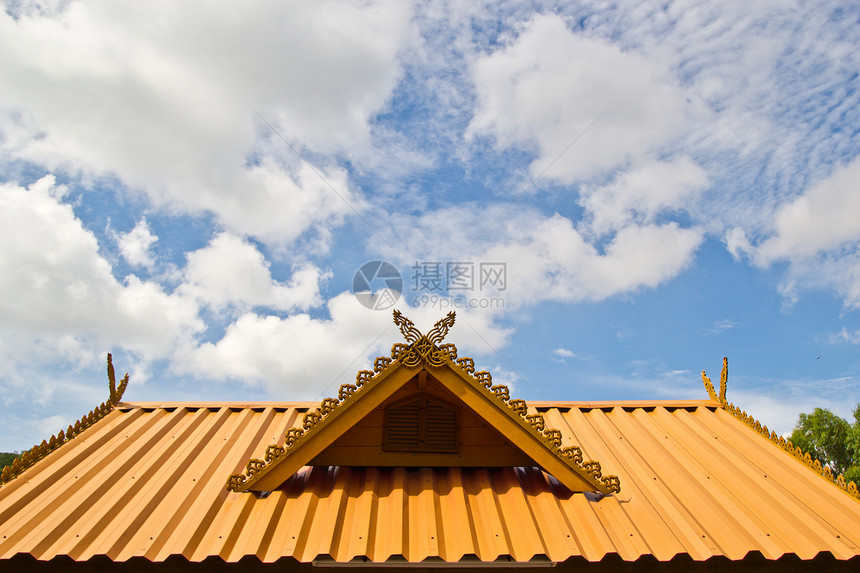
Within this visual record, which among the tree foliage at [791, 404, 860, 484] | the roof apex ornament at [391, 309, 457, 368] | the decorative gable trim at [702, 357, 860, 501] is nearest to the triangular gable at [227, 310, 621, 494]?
the roof apex ornament at [391, 309, 457, 368]

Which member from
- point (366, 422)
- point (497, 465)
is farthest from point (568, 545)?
point (366, 422)

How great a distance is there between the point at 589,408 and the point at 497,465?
2737mm

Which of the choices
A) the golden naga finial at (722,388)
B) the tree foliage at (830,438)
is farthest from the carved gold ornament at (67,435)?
the tree foliage at (830,438)

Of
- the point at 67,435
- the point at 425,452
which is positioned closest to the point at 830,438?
the point at 425,452

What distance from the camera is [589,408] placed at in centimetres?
884

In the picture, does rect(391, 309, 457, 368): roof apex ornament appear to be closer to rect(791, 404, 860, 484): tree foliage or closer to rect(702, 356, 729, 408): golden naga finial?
rect(702, 356, 729, 408): golden naga finial

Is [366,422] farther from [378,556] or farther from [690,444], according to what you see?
[690,444]

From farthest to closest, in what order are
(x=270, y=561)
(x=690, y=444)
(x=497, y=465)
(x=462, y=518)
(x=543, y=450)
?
(x=690, y=444)
(x=497, y=465)
(x=543, y=450)
(x=462, y=518)
(x=270, y=561)

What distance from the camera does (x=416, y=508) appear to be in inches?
234

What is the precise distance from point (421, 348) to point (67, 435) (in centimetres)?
555

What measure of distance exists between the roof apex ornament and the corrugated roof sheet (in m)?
1.45

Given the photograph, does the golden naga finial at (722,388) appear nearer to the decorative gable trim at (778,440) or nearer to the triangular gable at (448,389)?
the decorative gable trim at (778,440)

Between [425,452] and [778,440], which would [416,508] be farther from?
[778,440]

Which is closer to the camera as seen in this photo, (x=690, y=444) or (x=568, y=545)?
(x=568, y=545)
